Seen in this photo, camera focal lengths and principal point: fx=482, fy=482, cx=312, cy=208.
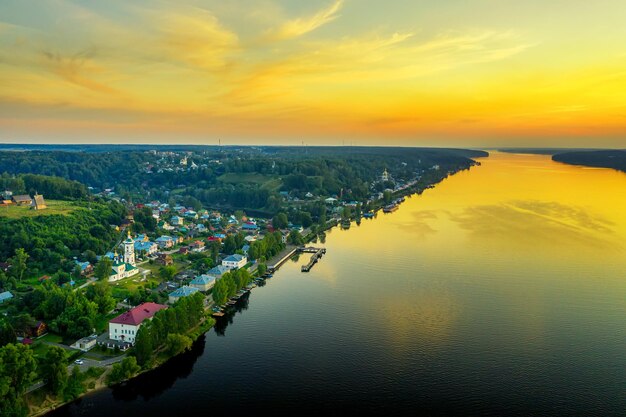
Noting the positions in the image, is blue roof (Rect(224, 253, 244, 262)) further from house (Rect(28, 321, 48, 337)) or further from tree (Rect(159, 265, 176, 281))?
house (Rect(28, 321, 48, 337))

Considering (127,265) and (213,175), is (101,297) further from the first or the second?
(213,175)

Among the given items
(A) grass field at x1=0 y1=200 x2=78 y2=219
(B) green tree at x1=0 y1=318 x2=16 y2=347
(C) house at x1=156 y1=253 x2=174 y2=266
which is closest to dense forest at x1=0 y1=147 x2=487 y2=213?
(A) grass field at x1=0 y1=200 x2=78 y2=219

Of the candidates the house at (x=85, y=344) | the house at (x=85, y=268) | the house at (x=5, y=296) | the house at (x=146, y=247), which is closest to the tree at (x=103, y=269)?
the house at (x=85, y=268)

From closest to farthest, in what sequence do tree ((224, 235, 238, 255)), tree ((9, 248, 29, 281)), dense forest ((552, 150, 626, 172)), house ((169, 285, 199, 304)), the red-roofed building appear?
the red-roofed building → house ((169, 285, 199, 304)) → tree ((9, 248, 29, 281)) → tree ((224, 235, 238, 255)) → dense forest ((552, 150, 626, 172))

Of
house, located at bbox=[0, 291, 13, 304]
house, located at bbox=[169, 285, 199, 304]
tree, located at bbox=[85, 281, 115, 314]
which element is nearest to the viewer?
tree, located at bbox=[85, 281, 115, 314]

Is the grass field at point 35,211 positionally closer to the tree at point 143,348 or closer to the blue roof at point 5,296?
the blue roof at point 5,296

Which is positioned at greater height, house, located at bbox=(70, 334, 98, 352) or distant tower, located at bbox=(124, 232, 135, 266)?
distant tower, located at bbox=(124, 232, 135, 266)

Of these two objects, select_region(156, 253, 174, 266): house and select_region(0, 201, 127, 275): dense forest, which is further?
select_region(156, 253, 174, 266): house

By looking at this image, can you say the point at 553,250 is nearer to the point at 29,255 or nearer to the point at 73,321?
the point at 73,321

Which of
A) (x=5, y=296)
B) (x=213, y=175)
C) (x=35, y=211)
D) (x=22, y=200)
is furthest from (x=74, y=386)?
(x=213, y=175)
